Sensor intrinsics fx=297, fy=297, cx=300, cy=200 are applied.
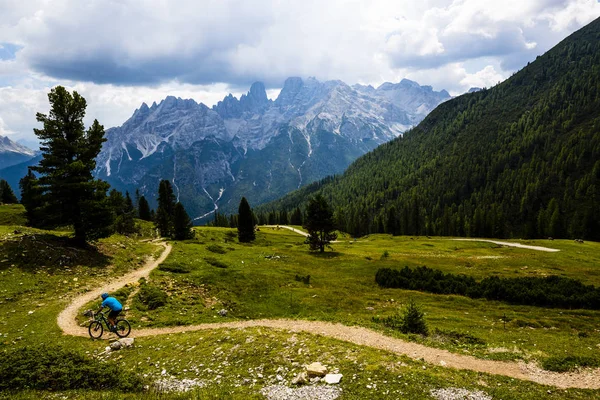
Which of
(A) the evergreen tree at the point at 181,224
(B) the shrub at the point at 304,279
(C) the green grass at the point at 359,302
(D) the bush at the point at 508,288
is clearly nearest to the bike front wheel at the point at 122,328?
(C) the green grass at the point at 359,302

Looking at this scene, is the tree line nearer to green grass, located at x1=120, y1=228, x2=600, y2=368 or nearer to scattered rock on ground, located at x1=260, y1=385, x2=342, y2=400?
green grass, located at x1=120, y1=228, x2=600, y2=368

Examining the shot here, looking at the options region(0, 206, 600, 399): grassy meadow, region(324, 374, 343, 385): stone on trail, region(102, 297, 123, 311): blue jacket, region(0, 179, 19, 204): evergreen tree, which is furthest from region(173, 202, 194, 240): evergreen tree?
region(0, 179, 19, 204): evergreen tree

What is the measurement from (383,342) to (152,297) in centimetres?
2171

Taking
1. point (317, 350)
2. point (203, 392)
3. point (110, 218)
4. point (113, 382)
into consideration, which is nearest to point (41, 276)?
point (110, 218)

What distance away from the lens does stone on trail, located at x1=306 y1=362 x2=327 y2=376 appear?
1522 cm

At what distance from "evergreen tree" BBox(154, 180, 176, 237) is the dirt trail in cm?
6219

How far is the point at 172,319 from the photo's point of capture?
25.3 meters

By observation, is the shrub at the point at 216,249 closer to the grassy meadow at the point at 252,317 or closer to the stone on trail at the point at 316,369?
the grassy meadow at the point at 252,317

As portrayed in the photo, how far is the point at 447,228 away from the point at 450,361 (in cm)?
16381

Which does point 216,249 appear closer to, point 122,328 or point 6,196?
point 122,328

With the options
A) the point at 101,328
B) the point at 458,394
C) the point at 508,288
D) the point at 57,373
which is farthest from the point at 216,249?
the point at 458,394

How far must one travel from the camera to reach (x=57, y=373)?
14758 millimetres

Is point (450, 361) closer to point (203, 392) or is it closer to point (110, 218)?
point (203, 392)

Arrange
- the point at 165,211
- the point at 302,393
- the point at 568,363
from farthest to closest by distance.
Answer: the point at 165,211
the point at 568,363
the point at 302,393
